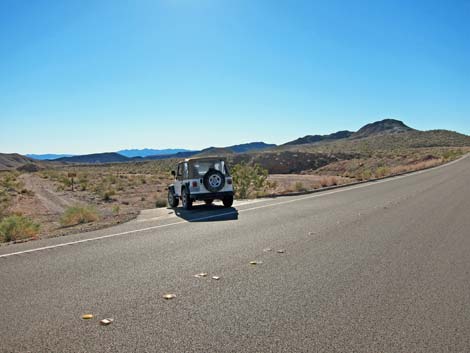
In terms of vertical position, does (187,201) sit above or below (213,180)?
below

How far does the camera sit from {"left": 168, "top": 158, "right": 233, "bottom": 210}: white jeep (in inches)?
597

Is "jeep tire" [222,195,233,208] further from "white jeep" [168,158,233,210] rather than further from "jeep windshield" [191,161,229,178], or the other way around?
"jeep windshield" [191,161,229,178]

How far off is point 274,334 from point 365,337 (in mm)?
877

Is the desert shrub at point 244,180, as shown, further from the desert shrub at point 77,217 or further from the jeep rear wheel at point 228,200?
the desert shrub at point 77,217

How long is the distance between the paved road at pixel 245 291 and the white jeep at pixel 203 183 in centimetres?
481

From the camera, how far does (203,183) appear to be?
49.8 ft

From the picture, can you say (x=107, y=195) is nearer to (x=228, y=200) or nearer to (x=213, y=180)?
(x=228, y=200)

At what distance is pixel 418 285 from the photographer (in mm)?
5777

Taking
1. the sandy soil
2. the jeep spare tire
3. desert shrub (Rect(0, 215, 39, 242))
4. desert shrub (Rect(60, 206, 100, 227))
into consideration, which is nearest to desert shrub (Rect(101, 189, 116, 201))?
the sandy soil

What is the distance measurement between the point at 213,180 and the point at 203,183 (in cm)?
37

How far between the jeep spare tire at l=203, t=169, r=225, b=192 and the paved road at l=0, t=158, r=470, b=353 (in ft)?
15.9

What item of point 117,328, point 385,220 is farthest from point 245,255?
point 385,220

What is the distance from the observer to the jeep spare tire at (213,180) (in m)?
15.1

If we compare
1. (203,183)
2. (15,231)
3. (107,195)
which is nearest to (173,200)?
(203,183)
